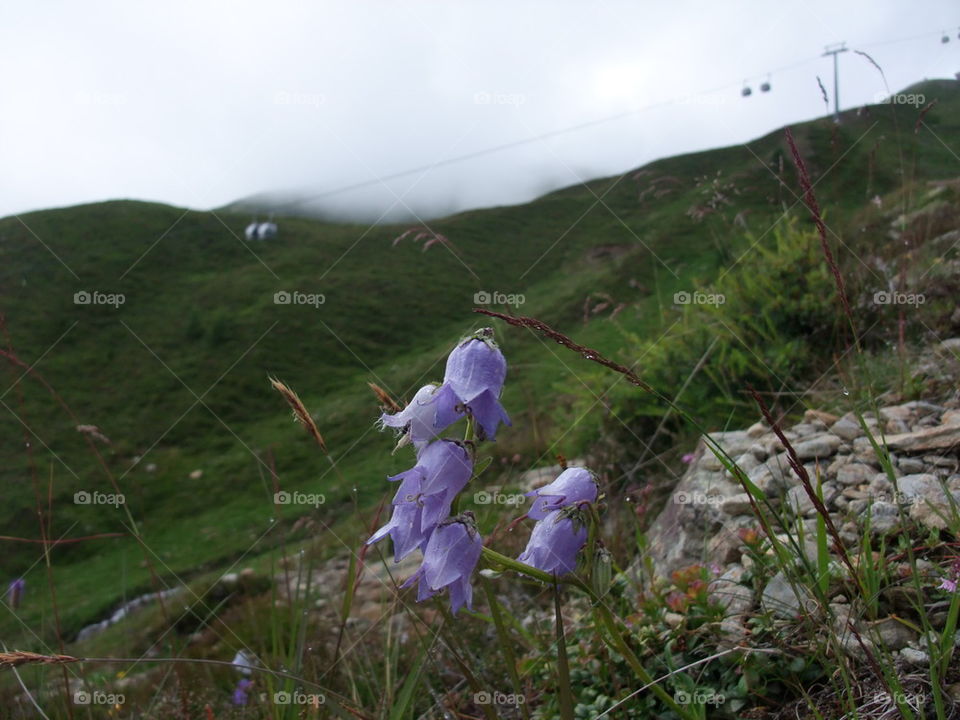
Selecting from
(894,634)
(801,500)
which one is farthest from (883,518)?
(894,634)

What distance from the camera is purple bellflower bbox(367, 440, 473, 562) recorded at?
1.42 m

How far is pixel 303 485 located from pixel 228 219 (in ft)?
168

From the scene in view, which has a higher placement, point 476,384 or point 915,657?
point 476,384

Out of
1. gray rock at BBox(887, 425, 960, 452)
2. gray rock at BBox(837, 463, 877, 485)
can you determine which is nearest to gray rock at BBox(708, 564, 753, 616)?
gray rock at BBox(837, 463, 877, 485)

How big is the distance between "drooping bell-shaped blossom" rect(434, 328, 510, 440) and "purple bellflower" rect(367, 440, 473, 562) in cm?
9

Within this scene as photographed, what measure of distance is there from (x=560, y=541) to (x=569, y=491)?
115 mm

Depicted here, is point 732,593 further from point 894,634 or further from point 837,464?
point 837,464

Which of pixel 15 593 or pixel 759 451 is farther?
pixel 15 593

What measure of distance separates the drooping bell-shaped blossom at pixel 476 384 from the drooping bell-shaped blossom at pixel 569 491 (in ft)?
0.85

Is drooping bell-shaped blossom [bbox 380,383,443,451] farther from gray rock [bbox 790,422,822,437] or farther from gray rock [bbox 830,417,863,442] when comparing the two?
gray rock [bbox 790,422,822,437]

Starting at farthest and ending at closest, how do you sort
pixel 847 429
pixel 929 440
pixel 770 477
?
pixel 847 429
pixel 770 477
pixel 929 440

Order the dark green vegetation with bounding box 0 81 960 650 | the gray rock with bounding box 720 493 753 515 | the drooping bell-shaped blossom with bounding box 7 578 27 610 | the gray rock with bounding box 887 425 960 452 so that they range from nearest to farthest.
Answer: the gray rock with bounding box 887 425 960 452, the gray rock with bounding box 720 493 753 515, the drooping bell-shaped blossom with bounding box 7 578 27 610, the dark green vegetation with bounding box 0 81 960 650

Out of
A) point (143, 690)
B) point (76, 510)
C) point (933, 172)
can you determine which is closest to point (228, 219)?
point (76, 510)

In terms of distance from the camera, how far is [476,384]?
151cm
